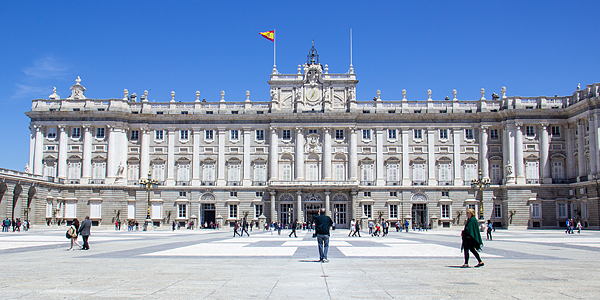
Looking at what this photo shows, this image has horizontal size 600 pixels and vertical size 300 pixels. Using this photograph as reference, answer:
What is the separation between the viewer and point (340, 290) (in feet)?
34.3

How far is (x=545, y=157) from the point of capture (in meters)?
65.8

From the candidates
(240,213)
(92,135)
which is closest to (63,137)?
(92,135)

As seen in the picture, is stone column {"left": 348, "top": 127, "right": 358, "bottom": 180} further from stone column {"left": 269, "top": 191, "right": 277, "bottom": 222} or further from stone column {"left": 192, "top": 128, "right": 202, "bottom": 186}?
stone column {"left": 192, "top": 128, "right": 202, "bottom": 186}

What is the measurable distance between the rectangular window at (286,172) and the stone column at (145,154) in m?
17.0

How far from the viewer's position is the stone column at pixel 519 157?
6556 centimetres

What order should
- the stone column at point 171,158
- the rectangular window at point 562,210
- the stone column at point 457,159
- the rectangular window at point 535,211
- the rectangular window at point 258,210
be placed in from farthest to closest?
the stone column at point 171,158 → the stone column at point 457,159 → the rectangular window at point 258,210 → the rectangular window at point 535,211 → the rectangular window at point 562,210

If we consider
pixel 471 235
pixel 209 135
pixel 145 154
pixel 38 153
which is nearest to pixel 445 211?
pixel 209 135

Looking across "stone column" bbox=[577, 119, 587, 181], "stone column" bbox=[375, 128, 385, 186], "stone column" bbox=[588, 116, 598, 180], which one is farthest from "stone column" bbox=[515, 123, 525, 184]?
"stone column" bbox=[375, 128, 385, 186]

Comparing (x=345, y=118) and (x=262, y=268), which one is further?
(x=345, y=118)

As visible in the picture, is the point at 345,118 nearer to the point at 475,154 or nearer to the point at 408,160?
the point at 408,160

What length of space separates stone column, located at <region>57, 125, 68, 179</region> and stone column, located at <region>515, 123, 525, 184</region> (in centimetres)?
5575

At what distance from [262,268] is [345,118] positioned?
54314 millimetres

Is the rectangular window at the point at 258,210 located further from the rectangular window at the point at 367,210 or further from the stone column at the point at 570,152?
the stone column at the point at 570,152

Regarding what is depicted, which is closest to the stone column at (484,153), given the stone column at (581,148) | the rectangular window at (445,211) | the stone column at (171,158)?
the rectangular window at (445,211)
